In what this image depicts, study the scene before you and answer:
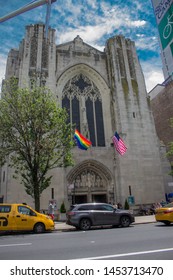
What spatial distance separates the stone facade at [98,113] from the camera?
21.7 m

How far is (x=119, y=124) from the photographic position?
23688mm

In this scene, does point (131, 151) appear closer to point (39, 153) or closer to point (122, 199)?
point (122, 199)

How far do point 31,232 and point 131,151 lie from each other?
14.6 meters

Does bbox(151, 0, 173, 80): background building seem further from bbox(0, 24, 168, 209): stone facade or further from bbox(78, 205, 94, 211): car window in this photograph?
bbox(0, 24, 168, 209): stone facade

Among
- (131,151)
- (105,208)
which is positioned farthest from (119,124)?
(105,208)

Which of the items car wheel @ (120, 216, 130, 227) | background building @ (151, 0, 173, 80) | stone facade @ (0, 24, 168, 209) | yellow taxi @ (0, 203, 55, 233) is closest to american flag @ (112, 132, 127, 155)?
stone facade @ (0, 24, 168, 209)

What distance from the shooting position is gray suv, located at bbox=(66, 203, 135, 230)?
453 inches

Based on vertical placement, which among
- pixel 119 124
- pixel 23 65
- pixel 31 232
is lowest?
pixel 31 232

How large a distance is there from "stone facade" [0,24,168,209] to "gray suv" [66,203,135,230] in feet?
27.2

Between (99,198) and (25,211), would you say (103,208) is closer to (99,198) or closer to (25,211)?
(25,211)

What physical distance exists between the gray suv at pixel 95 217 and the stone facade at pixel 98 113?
27.2ft

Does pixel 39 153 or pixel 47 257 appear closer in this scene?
pixel 47 257

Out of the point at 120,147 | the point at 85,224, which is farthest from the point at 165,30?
the point at 120,147

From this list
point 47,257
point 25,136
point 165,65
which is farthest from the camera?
point 25,136
